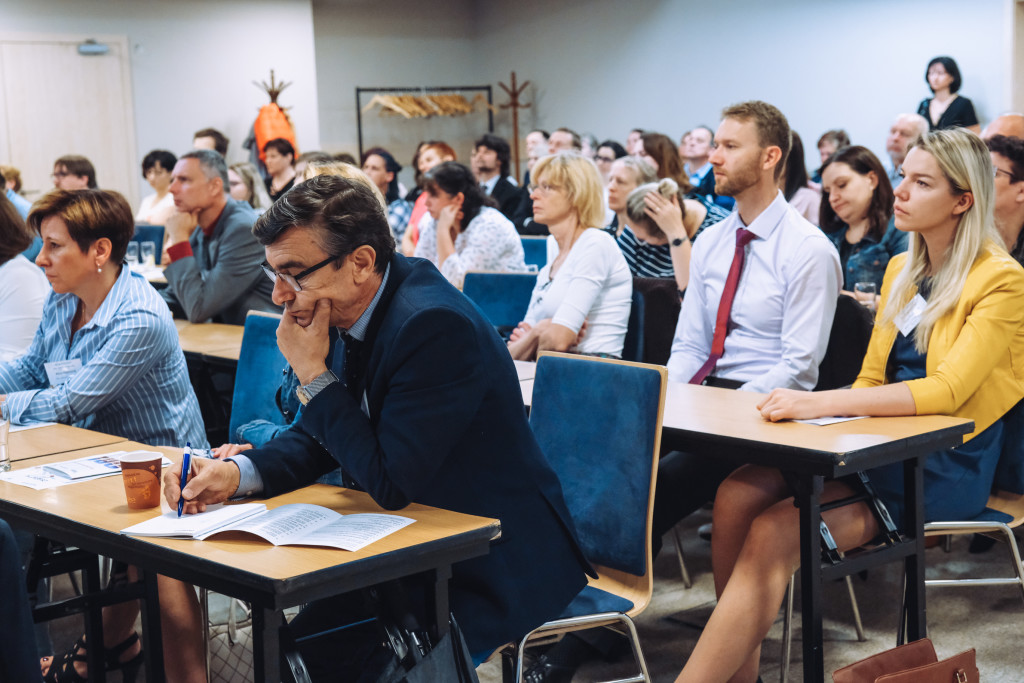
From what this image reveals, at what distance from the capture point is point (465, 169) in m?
4.94

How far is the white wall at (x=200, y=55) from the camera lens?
9773mm

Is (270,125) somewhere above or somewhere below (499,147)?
above

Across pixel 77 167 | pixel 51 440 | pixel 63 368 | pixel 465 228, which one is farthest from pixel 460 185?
pixel 77 167

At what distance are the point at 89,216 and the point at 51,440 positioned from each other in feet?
1.95

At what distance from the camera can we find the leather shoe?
2.45 meters

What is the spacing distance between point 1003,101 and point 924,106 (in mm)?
549

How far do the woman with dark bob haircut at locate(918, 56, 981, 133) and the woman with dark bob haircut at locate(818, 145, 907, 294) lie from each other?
3.74m

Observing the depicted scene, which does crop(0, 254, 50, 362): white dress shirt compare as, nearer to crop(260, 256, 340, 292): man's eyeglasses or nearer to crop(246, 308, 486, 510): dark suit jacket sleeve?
crop(260, 256, 340, 292): man's eyeglasses

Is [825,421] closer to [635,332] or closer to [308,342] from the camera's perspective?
[308,342]

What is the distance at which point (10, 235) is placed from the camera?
3146 mm

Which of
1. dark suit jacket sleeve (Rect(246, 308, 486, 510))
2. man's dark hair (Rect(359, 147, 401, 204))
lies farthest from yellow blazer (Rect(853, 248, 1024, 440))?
man's dark hair (Rect(359, 147, 401, 204))

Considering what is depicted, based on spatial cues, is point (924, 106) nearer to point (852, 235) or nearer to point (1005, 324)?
point (852, 235)

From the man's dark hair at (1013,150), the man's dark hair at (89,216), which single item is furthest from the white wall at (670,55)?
the man's dark hair at (89,216)

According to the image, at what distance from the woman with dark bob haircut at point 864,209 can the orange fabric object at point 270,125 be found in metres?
6.88
